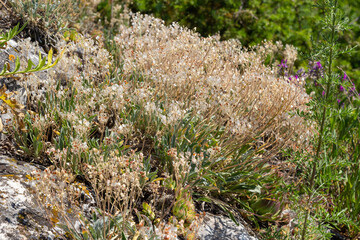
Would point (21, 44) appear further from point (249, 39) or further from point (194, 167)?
point (249, 39)

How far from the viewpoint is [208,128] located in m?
3.22

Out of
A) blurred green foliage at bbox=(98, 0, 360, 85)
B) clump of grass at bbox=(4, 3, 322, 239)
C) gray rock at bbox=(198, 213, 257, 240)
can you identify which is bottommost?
gray rock at bbox=(198, 213, 257, 240)

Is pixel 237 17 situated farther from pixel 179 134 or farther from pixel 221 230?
pixel 221 230

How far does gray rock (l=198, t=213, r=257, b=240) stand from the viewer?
2746 mm

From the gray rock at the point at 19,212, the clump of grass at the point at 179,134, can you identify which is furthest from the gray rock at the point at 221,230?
the gray rock at the point at 19,212

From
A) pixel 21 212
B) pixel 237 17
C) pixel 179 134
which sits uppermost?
pixel 237 17

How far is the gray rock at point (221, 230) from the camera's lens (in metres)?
2.75

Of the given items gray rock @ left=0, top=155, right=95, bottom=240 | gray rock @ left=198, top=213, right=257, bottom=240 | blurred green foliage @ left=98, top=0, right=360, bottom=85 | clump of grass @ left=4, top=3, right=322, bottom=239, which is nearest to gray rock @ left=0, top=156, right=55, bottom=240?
gray rock @ left=0, top=155, right=95, bottom=240

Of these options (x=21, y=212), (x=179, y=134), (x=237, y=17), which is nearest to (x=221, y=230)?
(x=179, y=134)

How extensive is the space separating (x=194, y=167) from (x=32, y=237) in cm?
137

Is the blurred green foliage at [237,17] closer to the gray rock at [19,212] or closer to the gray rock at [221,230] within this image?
the gray rock at [221,230]

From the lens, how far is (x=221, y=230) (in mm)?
2852

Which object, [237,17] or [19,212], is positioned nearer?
[19,212]

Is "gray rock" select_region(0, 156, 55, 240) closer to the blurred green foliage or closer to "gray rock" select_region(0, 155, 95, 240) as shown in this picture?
"gray rock" select_region(0, 155, 95, 240)
